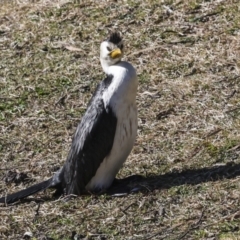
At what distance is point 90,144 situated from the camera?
22.4ft

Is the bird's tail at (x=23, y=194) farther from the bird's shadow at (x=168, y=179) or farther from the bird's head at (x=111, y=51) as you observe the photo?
the bird's head at (x=111, y=51)

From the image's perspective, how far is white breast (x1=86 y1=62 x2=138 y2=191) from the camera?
263 inches

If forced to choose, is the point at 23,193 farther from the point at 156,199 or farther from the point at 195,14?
the point at 195,14

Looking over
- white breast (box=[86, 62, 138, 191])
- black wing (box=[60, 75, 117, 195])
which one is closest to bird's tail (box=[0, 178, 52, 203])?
black wing (box=[60, 75, 117, 195])

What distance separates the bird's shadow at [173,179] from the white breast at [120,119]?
129mm

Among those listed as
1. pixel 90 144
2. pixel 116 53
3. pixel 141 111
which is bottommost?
pixel 141 111

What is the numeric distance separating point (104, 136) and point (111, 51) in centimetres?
69

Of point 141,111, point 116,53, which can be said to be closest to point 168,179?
point 116,53

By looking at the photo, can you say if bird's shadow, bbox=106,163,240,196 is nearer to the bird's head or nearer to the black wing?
the black wing

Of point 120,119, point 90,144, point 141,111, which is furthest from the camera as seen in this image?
point 141,111

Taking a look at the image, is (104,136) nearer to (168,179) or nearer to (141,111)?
(168,179)

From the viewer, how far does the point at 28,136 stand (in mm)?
8125

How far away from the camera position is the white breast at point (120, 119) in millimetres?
6676

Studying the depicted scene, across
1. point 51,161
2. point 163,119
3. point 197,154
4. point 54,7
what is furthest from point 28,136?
point 54,7
